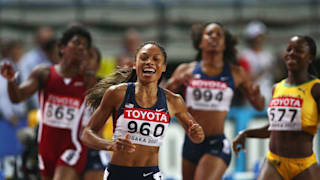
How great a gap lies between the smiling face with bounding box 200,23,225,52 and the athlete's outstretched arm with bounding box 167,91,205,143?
1948 millimetres

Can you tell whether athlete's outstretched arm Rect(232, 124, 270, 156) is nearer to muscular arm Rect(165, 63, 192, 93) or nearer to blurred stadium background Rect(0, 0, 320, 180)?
muscular arm Rect(165, 63, 192, 93)

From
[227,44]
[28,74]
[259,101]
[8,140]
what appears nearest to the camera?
[259,101]

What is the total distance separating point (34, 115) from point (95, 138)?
15.7 feet

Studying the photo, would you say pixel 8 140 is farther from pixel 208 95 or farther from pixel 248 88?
pixel 248 88

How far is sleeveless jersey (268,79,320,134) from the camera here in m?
6.74

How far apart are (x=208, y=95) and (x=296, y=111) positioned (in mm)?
1327

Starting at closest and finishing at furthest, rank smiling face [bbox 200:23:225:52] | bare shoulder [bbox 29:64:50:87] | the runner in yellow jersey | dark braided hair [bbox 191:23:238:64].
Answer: the runner in yellow jersey → bare shoulder [bbox 29:64:50:87] → smiling face [bbox 200:23:225:52] → dark braided hair [bbox 191:23:238:64]

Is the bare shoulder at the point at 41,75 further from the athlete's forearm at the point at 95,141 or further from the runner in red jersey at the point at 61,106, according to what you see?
the athlete's forearm at the point at 95,141

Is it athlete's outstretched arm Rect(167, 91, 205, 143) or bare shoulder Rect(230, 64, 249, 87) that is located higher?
bare shoulder Rect(230, 64, 249, 87)

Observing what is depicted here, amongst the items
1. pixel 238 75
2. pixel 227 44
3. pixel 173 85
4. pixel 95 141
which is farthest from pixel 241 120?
pixel 95 141

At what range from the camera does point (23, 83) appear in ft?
24.2

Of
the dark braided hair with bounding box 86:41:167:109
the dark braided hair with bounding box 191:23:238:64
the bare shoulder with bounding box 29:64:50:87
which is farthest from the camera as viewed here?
the dark braided hair with bounding box 191:23:238:64

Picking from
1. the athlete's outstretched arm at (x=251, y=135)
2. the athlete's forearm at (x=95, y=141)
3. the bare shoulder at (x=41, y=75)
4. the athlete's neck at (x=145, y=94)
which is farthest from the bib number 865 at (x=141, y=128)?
the bare shoulder at (x=41, y=75)

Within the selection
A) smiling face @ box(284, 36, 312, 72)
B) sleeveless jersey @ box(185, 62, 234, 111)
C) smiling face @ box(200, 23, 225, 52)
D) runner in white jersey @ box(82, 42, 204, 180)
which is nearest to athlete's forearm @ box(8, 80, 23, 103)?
runner in white jersey @ box(82, 42, 204, 180)
